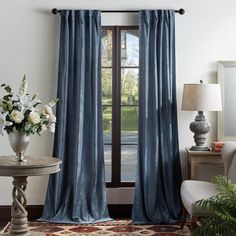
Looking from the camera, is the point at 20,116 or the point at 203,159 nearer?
the point at 20,116

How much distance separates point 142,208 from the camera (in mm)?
5379

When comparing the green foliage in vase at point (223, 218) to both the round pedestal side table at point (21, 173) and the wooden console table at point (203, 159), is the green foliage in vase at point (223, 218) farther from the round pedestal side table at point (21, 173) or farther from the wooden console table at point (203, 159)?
the wooden console table at point (203, 159)

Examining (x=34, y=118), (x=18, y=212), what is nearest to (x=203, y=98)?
→ (x=34, y=118)

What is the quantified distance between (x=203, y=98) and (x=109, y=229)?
1.70 m

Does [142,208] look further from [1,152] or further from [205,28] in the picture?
[205,28]

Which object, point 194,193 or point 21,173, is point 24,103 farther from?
point 194,193

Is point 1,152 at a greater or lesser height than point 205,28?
lesser

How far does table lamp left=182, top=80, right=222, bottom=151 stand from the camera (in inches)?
202

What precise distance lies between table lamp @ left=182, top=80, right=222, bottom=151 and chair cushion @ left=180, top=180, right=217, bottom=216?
0.59 m

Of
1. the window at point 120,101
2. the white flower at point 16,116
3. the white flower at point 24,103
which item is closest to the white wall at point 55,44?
the window at point 120,101

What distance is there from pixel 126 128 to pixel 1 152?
146 centimetres

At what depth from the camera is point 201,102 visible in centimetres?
512

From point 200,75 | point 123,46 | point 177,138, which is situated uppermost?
point 123,46

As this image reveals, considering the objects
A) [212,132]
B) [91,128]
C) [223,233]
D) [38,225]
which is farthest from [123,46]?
[223,233]
